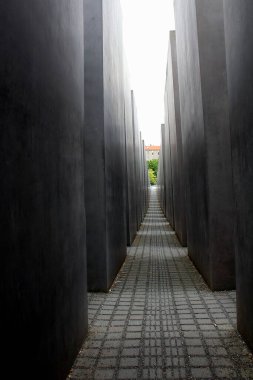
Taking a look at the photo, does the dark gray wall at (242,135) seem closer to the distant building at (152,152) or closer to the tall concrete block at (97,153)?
the tall concrete block at (97,153)

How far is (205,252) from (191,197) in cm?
225

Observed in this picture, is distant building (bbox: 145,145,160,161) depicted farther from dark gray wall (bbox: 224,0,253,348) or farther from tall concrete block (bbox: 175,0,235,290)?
dark gray wall (bbox: 224,0,253,348)

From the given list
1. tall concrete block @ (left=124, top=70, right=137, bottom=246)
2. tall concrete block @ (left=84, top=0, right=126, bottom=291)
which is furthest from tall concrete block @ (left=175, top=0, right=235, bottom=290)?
tall concrete block @ (left=124, top=70, right=137, bottom=246)

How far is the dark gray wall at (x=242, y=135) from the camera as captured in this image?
4000mm

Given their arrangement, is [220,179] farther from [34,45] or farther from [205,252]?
[34,45]

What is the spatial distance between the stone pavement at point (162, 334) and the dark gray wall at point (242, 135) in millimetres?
433

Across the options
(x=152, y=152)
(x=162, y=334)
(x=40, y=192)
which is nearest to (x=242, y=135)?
(x=40, y=192)

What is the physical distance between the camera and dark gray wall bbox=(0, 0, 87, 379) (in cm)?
240

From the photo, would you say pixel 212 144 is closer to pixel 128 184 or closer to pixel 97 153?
pixel 97 153

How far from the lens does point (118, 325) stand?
526cm

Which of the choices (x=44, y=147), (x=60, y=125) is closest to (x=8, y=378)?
(x=44, y=147)

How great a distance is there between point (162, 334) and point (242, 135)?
2644mm

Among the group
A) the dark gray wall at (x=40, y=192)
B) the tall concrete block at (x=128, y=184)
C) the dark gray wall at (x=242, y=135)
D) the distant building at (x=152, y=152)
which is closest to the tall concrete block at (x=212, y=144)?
the dark gray wall at (x=242, y=135)

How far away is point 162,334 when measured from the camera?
4.89 meters
